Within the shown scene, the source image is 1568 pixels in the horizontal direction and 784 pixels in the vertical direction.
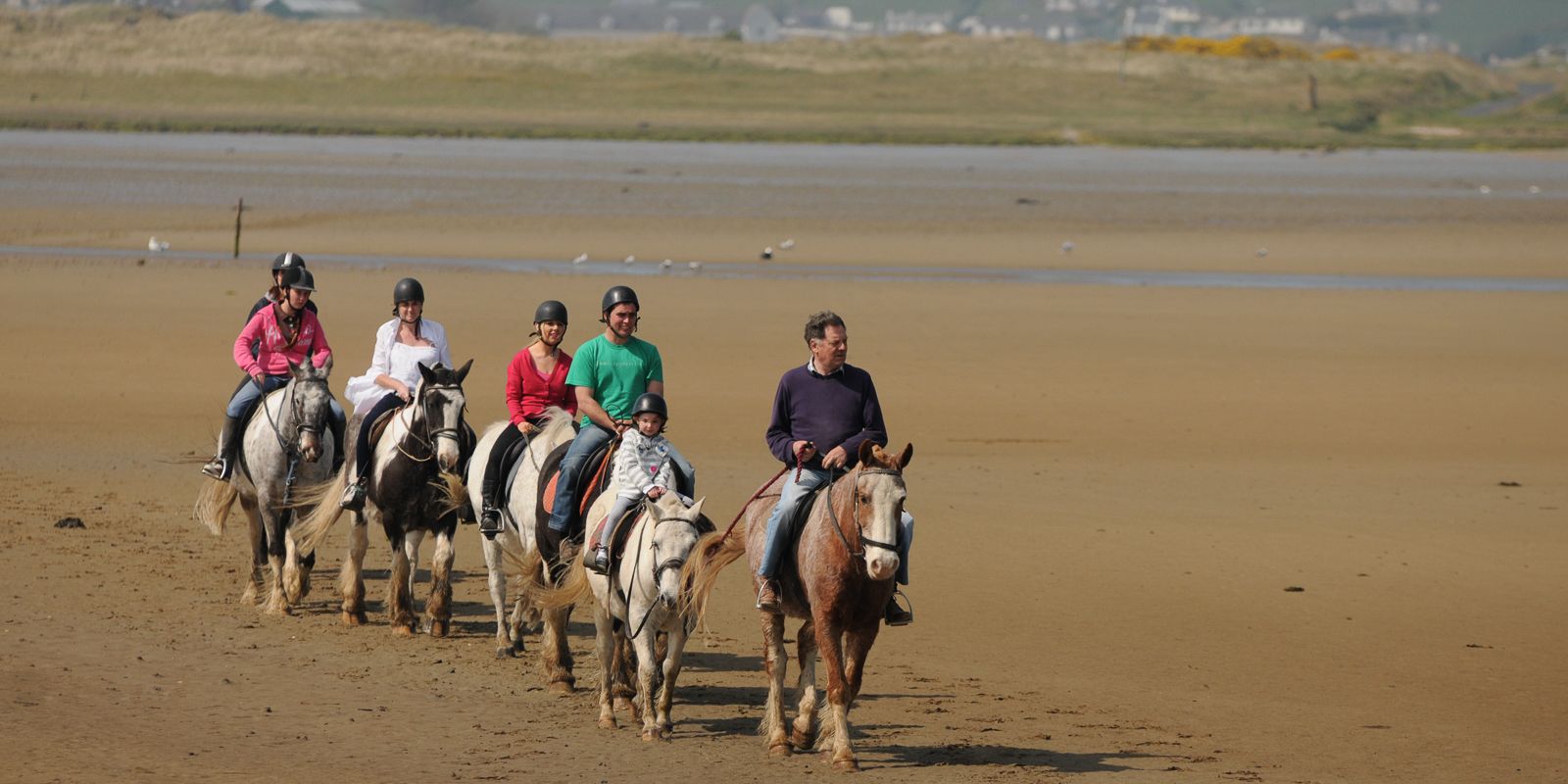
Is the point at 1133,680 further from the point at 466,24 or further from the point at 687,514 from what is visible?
the point at 466,24

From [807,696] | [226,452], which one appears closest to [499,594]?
[226,452]

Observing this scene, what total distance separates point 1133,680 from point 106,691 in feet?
21.2

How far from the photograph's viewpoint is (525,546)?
1227 centimetres

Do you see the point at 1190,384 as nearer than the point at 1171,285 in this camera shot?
Yes

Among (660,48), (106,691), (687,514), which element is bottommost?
(106,691)

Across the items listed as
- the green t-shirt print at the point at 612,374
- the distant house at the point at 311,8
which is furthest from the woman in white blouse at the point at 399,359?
the distant house at the point at 311,8

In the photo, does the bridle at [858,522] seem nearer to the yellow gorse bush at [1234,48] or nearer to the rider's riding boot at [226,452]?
the rider's riding boot at [226,452]

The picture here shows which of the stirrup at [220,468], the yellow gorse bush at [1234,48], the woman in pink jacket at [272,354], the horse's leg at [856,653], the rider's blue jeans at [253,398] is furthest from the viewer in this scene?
the yellow gorse bush at [1234,48]

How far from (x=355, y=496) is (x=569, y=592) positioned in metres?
2.70

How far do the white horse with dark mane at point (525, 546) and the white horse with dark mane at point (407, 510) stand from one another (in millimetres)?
338

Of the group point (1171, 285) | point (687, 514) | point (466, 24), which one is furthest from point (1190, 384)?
point (466, 24)

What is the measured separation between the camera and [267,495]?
13633mm

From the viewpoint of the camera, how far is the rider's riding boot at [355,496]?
1304cm

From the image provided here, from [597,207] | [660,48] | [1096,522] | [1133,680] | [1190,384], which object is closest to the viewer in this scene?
[1133,680]
